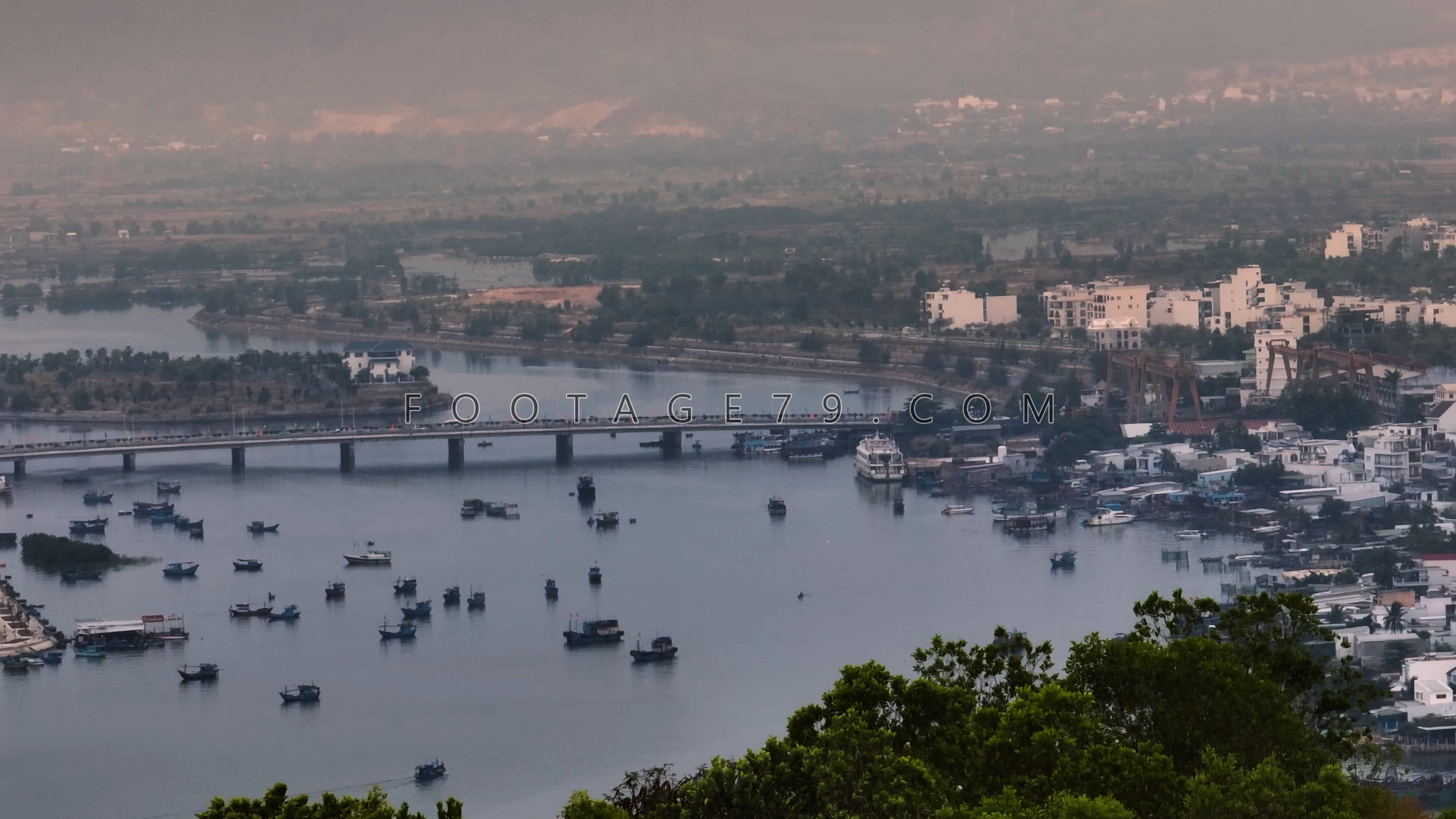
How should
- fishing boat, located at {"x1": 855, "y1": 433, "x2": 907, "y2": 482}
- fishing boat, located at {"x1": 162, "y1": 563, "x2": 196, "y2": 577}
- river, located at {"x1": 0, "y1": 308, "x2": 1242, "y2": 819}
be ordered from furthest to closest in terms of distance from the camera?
1. fishing boat, located at {"x1": 855, "y1": 433, "x2": 907, "y2": 482}
2. fishing boat, located at {"x1": 162, "y1": 563, "x2": 196, "y2": 577}
3. river, located at {"x1": 0, "y1": 308, "x2": 1242, "y2": 819}

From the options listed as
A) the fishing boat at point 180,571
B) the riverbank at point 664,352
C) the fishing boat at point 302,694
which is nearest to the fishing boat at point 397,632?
the fishing boat at point 302,694

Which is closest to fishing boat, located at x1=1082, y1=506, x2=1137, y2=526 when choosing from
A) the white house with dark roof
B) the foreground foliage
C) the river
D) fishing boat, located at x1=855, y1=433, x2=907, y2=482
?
the river

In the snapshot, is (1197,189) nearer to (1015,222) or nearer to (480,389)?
(1015,222)

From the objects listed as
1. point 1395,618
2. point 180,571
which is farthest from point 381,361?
point 1395,618

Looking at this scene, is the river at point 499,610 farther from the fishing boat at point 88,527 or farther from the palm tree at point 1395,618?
the palm tree at point 1395,618

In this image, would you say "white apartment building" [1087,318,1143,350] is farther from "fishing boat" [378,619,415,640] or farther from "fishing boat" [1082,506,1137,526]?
"fishing boat" [378,619,415,640]

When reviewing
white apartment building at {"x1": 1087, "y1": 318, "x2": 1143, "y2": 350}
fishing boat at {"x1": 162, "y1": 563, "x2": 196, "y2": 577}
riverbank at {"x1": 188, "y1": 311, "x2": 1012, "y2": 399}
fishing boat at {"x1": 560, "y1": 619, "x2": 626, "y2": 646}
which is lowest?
fishing boat at {"x1": 560, "y1": 619, "x2": 626, "y2": 646}
